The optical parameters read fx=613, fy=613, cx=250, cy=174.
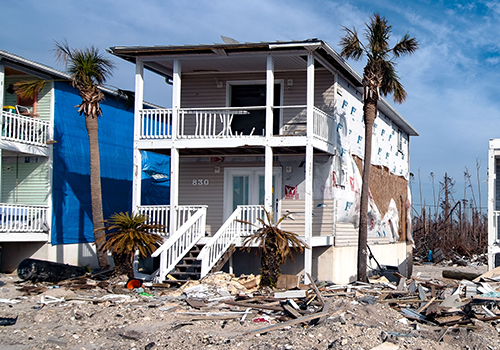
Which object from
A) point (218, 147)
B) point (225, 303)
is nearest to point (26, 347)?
point (225, 303)

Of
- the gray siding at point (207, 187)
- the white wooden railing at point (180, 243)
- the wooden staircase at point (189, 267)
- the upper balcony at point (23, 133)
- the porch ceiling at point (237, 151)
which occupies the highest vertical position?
the upper balcony at point (23, 133)

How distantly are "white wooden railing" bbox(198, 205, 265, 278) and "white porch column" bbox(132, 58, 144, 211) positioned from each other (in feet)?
9.45

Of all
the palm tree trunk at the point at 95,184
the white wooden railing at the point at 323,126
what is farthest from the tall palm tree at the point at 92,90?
the white wooden railing at the point at 323,126

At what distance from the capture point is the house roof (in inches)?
668

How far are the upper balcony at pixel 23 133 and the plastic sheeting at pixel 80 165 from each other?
0.54 m

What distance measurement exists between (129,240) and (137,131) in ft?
11.3

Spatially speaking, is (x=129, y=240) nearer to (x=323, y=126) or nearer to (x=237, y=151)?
(x=237, y=151)

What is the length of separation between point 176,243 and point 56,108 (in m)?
8.07

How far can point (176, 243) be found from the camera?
16266 mm

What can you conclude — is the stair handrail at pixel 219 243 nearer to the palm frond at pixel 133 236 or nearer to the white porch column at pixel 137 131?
the palm frond at pixel 133 236

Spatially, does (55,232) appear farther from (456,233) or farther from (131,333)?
(456,233)

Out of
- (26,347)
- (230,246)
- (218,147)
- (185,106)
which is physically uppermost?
(185,106)

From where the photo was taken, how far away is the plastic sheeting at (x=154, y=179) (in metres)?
25.2

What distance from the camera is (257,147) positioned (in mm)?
17641
